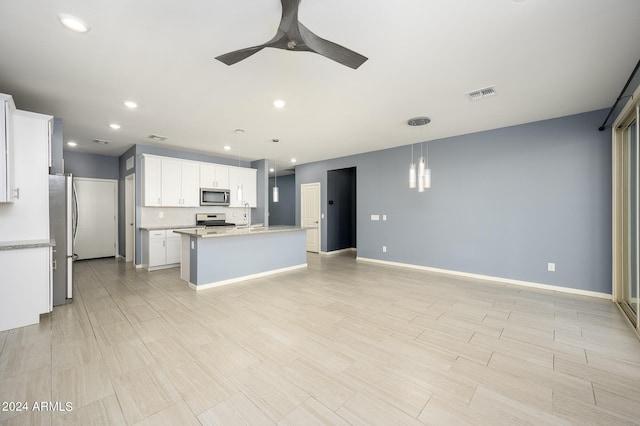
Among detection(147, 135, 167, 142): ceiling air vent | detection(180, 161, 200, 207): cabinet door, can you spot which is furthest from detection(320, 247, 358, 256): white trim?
detection(147, 135, 167, 142): ceiling air vent

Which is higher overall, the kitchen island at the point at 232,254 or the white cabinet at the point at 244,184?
the white cabinet at the point at 244,184

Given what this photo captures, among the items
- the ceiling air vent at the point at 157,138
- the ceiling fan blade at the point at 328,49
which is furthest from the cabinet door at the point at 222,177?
the ceiling fan blade at the point at 328,49

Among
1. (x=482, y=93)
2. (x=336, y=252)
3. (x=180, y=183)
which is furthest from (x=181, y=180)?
(x=482, y=93)

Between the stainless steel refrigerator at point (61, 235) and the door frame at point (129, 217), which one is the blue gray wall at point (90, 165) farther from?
the stainless steel refrigerator at point (61, 235)

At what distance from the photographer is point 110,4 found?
1.79 metres

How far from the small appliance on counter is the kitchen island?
189cm

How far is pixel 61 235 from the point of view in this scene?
3.44m

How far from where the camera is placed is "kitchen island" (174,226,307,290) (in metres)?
4.11

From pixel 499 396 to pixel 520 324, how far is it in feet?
4.92

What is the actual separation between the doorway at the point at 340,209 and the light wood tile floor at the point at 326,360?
3.84 meters

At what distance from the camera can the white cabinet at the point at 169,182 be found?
544 cm

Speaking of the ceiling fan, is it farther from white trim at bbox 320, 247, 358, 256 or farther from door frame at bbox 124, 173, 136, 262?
white trim at bbox 320, 247, 358, 256

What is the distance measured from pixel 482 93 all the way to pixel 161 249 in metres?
6.15

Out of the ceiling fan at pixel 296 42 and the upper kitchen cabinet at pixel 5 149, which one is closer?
the ceiling fan at pixel 296 42
